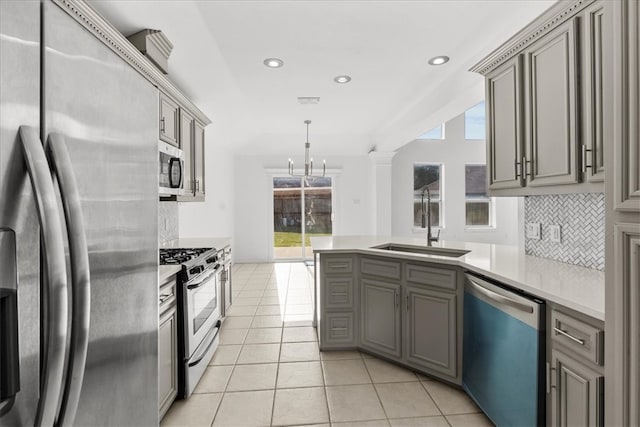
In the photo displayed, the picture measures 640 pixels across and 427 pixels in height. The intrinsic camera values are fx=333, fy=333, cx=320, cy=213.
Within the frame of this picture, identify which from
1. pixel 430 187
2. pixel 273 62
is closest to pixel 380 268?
pixel 273 62

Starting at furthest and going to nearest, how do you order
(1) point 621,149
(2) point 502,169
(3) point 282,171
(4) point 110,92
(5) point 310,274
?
Result: (3) point 282,171, (5) point 310,274, (2) point 502,169, (1) point 621,149, (4) point 110,92

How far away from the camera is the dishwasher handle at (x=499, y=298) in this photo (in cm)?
155

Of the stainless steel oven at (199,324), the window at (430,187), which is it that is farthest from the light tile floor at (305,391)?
the window at (430,187)

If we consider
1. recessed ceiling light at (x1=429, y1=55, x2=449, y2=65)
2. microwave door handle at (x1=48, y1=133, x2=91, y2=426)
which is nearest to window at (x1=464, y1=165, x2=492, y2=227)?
recessed ceiling light at (x1=429, y1=55, x2=449, y2=65)

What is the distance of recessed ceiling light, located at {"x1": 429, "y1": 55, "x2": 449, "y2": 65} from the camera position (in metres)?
3.22

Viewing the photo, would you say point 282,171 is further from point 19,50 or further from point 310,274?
point 19,50

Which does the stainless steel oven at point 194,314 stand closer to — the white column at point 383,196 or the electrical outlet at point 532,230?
the electrical outlet at point 532,230

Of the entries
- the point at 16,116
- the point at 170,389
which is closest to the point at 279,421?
the point at 170,389

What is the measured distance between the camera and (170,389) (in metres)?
2.05

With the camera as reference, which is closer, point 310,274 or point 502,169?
point 502,169

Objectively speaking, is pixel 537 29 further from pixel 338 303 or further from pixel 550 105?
pixel 338 303

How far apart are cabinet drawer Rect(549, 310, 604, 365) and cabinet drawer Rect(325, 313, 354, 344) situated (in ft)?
5.51

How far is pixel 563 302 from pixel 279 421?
5.41ft

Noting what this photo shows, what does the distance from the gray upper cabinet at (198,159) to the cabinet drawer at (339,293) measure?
5.75 feet
